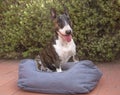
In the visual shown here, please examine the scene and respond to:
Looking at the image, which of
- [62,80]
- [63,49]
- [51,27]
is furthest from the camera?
[51,27]

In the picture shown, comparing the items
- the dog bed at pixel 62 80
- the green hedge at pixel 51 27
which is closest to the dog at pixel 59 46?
the dog bed at pixel 62 80

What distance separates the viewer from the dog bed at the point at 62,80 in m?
3.82

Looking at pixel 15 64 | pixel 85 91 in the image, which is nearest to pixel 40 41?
pixel 15 64

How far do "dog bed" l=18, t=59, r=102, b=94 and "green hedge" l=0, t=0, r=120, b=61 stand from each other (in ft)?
4.42

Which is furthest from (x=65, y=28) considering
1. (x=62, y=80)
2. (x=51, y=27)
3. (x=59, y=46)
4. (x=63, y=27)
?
(x=51, y=27)

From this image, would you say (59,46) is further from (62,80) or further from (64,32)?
(62,80)

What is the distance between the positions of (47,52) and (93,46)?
1243mm

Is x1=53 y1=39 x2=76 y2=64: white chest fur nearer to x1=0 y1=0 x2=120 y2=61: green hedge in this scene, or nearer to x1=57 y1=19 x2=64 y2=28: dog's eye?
x1=57 y1=19 x2=64 y2=28: dog's eye

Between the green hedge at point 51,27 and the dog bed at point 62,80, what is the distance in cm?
135

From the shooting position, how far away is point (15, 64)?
5875 millimetres

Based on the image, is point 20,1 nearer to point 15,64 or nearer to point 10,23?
point 10,23

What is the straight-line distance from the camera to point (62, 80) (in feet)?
12.6

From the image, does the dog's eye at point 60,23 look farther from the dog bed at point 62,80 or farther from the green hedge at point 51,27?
the green hedge at point 51,27

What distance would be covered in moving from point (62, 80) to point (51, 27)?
6.77ft
